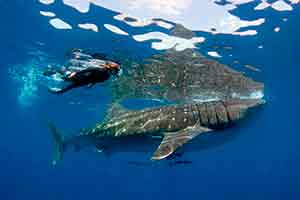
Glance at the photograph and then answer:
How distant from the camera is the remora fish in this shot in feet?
30.8

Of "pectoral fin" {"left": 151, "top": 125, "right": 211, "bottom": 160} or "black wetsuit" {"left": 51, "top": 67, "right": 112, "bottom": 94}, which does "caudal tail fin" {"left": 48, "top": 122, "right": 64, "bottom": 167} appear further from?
"black wetsuit" {"left": 51, "top": 67, "right": 112, "bottom": 94}

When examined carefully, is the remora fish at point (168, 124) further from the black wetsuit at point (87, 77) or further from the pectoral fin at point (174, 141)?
the black wetsuit at point (87, 77)

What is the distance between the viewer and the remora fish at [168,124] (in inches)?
369

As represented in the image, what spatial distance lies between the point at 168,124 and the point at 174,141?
2402 mm

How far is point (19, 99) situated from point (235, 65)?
112 ft

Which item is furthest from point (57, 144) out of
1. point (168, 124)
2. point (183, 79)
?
point (183, 79)

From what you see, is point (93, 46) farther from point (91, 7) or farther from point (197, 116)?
point (197, 116)

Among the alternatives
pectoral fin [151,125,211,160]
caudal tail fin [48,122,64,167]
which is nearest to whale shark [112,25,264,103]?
caudal tail fin [48,122,64,167]

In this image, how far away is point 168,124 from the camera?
35.4 ft

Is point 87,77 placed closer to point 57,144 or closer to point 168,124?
point 168,124

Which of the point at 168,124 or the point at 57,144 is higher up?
the point at 168,124

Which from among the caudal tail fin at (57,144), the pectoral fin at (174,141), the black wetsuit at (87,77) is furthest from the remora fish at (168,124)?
the black wetsuit at (87,77)

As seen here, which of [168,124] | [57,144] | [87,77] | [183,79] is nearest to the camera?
[87,77]

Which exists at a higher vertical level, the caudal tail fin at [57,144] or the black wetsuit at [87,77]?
the black wetsuit at [87,77]
